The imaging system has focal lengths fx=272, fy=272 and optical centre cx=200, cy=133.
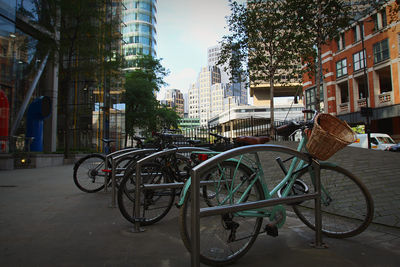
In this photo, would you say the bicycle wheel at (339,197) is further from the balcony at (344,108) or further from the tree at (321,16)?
the balcony at (344,108)

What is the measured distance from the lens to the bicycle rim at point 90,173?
602 centimetres

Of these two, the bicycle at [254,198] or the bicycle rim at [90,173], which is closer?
the bicycle at [254,198]

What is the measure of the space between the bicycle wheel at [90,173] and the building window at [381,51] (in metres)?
29.8

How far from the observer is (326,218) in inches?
130

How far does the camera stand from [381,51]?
2703 centimetres

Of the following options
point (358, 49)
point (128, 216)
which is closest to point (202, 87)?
point (358, 49)

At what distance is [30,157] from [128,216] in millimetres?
11716

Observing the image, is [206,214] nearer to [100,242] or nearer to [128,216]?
[100,242]

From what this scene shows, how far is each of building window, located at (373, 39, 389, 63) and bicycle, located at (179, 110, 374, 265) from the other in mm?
29567

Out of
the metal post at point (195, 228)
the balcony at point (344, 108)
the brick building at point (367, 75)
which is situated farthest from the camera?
the balcony at point (344, 108)

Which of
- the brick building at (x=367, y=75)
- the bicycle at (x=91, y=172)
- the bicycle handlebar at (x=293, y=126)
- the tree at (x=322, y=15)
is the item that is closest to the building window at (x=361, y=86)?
the brick building at (x=367, y=75)

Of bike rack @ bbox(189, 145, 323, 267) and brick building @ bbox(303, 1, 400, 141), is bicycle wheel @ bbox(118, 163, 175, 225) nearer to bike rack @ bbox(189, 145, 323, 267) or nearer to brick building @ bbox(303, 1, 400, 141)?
bike rack @ bbox(189, 145, 323, 267)

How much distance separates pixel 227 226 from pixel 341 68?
35280mm

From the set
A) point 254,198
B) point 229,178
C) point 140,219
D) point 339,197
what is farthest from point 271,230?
point 140,219
